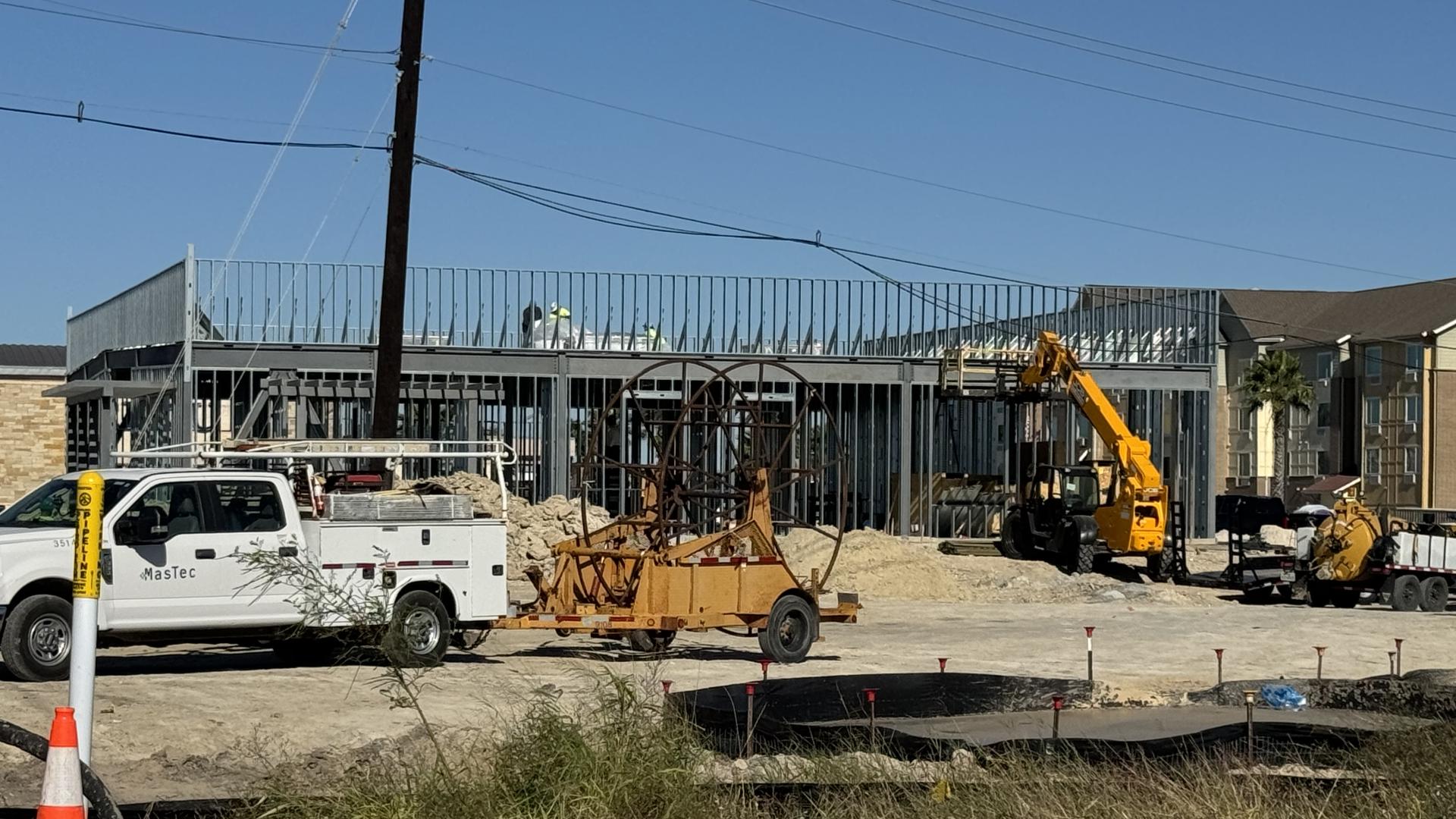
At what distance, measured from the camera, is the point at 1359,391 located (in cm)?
7375

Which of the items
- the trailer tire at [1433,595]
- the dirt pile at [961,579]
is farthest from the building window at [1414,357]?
the trailer tire at [1433,595]

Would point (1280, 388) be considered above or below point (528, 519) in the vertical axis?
above

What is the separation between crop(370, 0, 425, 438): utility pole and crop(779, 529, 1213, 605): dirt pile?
816 centimetres

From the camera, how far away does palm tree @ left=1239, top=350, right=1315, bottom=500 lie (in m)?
71.9

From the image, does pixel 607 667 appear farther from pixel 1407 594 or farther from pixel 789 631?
pixel 1407 594

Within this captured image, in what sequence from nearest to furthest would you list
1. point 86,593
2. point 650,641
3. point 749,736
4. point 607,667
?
point 86,593 < point 749,736 < point 607,667 < point 650,641

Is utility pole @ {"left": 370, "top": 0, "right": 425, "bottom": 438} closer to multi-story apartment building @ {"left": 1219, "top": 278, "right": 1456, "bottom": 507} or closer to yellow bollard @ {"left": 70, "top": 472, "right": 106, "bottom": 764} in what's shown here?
yellow bollard @ {"left": 70, "top": 472, "right": 106, "bottom": 764}

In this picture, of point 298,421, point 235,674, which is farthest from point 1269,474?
point 235,674

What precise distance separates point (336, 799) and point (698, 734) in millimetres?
2510

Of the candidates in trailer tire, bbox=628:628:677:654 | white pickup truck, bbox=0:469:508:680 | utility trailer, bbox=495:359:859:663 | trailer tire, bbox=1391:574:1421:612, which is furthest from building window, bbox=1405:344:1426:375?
white pickup truck, bbox=0:469:508:680

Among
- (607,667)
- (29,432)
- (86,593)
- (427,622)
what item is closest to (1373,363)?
(29,432)

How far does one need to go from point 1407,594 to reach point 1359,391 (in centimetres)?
4997

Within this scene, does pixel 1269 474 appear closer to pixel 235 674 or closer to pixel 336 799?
pixel 235 674

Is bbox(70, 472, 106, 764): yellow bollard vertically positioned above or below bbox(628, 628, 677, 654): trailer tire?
above
